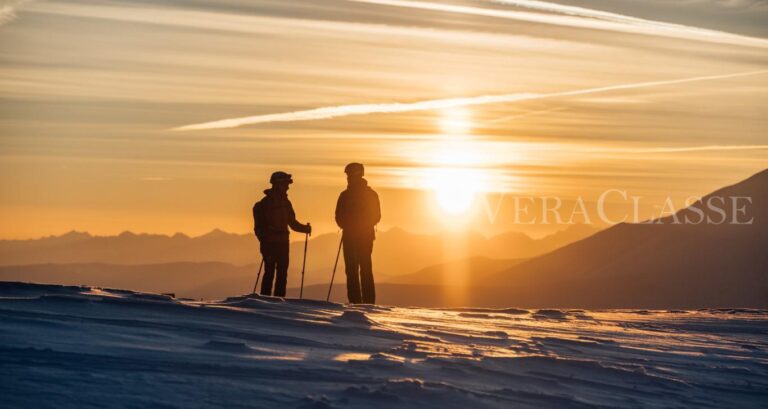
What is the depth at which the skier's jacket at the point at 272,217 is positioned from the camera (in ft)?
62.3

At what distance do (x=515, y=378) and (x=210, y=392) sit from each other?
2.92 m

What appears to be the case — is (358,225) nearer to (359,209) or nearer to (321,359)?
(359,209)

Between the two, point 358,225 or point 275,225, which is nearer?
point 358,225

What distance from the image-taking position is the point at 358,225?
61.1 feet

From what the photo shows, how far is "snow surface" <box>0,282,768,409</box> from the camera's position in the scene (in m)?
8.38

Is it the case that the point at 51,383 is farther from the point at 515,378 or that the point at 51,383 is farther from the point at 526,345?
the point at 526,345

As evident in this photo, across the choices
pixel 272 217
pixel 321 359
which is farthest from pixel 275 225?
pixel 321 359

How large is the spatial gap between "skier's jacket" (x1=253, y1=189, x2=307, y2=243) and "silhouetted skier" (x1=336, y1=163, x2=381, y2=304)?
904 millimetres

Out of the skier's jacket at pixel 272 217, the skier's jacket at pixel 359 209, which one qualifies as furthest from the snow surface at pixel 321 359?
the skier's jacket at pixel 272 217

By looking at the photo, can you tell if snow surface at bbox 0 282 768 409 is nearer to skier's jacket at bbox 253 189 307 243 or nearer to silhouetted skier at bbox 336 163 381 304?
silhouetted skier at bbox 336 163 381 304

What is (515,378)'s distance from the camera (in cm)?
1009

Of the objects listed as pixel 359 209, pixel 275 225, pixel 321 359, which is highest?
pixel 359 209

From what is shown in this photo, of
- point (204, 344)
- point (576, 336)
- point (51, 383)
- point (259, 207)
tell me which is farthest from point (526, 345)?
point (259, 207)

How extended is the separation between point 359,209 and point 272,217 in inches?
58.0
